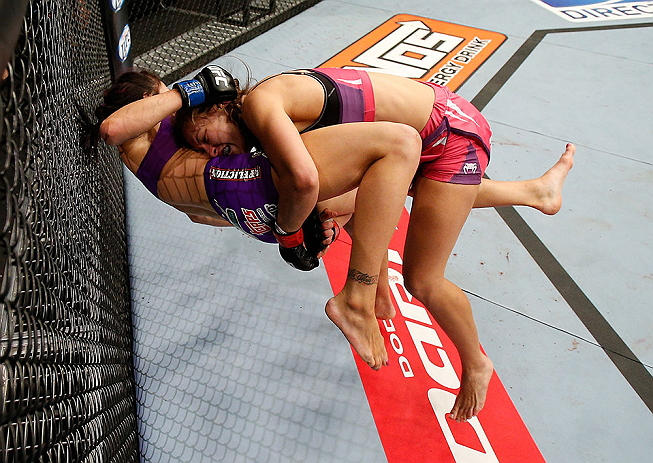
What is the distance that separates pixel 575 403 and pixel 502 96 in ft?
7.43

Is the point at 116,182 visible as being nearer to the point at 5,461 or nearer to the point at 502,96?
the point at 5,461

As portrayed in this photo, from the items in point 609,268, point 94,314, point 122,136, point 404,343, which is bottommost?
point 404,343

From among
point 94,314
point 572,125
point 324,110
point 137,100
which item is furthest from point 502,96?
point 94,314

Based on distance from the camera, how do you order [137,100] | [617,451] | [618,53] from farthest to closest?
[618,53], [617,451], [137,100]

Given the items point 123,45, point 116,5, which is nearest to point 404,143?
point 116,5

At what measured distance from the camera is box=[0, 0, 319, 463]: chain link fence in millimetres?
712

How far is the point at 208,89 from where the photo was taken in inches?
55.0

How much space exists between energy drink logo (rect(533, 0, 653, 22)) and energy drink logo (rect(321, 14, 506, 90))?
0.93 meters

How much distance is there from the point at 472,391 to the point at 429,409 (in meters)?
0.17

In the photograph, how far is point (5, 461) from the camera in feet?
2.12

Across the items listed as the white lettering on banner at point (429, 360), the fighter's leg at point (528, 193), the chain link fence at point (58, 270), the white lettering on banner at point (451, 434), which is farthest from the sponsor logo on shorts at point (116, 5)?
the white lettering on banner at point (451, 434)

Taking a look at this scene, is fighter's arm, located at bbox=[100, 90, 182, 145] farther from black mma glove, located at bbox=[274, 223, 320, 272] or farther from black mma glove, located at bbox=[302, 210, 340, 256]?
black mma glove, located at bbox=[302, 210, 340, 256]

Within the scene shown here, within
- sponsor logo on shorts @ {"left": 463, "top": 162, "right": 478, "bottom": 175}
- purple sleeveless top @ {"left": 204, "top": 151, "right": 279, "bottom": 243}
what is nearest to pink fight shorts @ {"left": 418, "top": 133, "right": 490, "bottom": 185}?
sponsor logo on shorts @ {"left": 463, "top": 162, "right": 478, "bottom": 175}

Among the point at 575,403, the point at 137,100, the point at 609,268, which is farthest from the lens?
the point at 609,268
